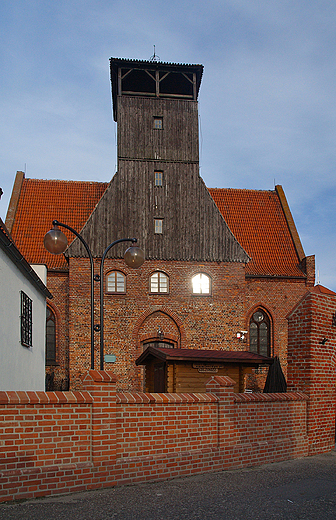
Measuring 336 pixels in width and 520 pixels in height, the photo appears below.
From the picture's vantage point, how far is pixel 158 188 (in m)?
24.6

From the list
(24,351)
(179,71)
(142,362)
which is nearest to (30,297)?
(24,351)

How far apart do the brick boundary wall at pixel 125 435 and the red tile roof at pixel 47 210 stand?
1588 cm

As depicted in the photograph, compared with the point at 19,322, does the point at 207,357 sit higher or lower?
lower

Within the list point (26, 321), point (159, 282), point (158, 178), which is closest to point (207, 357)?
point (26, 321)

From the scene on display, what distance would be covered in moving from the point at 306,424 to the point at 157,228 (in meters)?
14.4

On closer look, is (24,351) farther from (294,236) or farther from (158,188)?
(294,236)

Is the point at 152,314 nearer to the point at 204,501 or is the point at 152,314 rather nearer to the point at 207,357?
the point at 207,357

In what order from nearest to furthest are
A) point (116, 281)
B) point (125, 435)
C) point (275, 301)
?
1. point (125, 435)
2. point (116, 281)
3. point (275, 301)

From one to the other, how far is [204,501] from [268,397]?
3956 mm

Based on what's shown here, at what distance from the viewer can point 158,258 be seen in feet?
77.5

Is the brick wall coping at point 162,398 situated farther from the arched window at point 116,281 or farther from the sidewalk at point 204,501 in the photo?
the arched window at point 116,281

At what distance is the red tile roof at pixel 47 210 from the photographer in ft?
81.5

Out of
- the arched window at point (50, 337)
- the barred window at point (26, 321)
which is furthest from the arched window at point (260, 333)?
the barred window at point (26, 321)

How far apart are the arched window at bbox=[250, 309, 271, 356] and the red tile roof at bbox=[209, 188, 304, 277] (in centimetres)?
222
